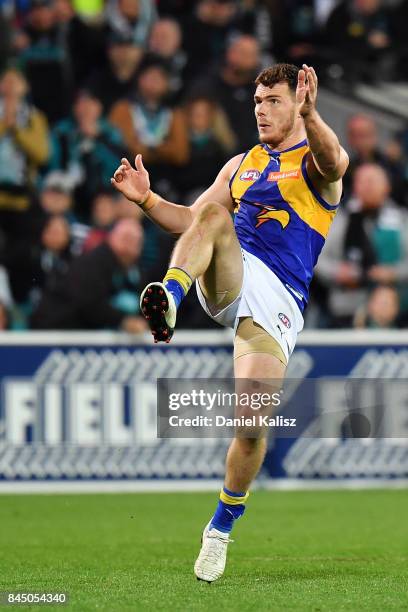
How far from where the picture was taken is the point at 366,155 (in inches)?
561

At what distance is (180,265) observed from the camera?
6859 mm

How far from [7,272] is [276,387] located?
270 inches

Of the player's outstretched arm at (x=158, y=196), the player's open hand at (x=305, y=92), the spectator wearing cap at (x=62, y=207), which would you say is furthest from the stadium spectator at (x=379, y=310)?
the player's open hand at (x=305, y=92)

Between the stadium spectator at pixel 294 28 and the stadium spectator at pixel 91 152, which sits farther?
the stadium spectator at pixel 294 28

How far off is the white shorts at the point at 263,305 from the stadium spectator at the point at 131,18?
8.79m

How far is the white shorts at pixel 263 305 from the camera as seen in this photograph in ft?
24.1

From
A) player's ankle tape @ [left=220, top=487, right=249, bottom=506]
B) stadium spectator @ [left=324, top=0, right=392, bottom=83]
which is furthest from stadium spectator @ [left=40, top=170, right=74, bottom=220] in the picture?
player's ankle tape @ [left=220, top=487, right=249, bottom=506]

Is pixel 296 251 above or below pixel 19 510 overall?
above

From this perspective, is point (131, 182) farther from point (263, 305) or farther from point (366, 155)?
point (366, 155)

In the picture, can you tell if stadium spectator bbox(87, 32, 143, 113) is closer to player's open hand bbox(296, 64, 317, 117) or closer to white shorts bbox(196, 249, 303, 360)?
white shorts bbox(196, 249, 303, 360)

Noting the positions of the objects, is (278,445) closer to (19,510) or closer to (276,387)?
(19,510)

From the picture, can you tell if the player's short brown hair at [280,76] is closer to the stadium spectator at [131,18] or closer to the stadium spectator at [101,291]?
the stadium spectator at [101,291]

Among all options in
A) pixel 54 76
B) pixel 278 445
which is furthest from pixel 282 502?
pixel 54 76

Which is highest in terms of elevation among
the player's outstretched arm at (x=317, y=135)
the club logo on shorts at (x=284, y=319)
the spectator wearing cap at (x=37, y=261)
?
the player's outstretched arm at (x=317, y=135)
